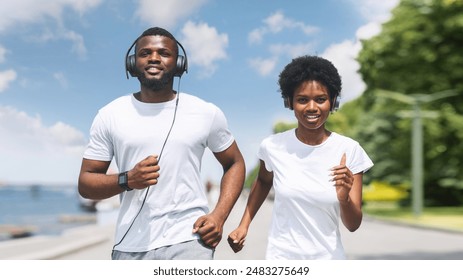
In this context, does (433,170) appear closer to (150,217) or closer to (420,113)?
(420,113)

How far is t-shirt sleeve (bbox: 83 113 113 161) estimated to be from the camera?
388 cm

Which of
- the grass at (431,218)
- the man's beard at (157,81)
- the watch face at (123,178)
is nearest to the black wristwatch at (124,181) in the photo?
the watch face at (123,178)

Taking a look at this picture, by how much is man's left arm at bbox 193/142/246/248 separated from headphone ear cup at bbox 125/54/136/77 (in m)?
0.59

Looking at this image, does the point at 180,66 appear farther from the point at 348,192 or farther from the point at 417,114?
the point at 417,114

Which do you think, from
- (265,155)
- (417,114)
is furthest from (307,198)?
(417,114)

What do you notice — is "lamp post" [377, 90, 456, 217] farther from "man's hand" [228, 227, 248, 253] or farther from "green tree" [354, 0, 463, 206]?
"man's hand" [228, 227, 248, 253]

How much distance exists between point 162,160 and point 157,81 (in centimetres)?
38

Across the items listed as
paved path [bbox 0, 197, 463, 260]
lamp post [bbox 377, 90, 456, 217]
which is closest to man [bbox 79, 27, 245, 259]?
paved path [bbox 0, 197, 463, 260]

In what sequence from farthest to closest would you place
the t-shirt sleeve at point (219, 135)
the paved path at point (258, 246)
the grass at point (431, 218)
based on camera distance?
the grass at point (431, 218) < the paved path at point (258, 246) < the t-shirt sleeve at point (219, 135)

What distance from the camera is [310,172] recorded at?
398 centimetres

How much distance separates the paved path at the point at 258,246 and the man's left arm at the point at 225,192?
5.40 metres

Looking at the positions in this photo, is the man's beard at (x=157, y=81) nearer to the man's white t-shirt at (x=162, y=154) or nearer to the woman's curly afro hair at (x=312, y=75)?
the man's white t-shirt at (x=162, y=154)

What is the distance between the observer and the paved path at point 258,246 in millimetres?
11188
